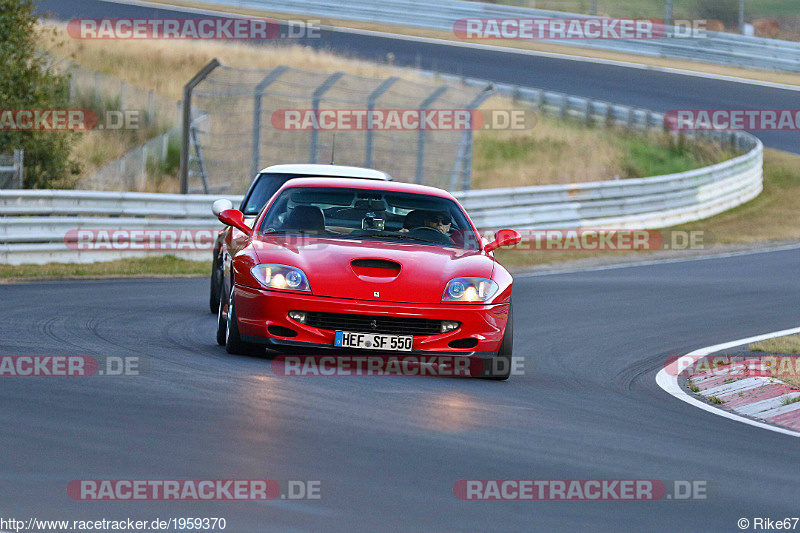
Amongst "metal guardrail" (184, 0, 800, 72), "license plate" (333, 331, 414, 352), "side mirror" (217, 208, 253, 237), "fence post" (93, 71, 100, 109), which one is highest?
"metal guardrail" (184, 0, 800, 72)

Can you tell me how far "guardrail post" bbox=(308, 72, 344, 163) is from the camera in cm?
2100

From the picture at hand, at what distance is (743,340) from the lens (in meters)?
12.2

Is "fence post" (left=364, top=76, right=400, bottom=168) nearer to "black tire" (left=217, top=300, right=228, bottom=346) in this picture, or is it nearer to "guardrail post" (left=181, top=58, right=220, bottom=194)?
"guardrail post" (left=181, top=58, right=220, bottom=194)

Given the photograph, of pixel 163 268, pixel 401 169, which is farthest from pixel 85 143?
pixel 163 268

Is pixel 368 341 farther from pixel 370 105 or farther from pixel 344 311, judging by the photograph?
pixel 370 105

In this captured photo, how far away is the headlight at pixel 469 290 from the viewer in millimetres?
8734

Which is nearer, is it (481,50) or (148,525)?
(148,525)

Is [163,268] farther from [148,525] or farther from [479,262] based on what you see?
[148,525]

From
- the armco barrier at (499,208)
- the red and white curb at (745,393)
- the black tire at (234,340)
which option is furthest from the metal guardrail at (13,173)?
the red and white curb at (745,393)

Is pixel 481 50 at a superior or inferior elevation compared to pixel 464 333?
superior

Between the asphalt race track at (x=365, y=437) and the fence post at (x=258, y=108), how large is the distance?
1044cm

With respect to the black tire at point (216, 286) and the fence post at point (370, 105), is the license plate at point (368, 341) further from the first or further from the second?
the fence post at point (370, 105)

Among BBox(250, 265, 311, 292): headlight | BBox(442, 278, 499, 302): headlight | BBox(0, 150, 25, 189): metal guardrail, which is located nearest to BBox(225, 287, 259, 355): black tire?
BBox(250, 265, 311, 292): headlight

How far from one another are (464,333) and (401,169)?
14.6 m
